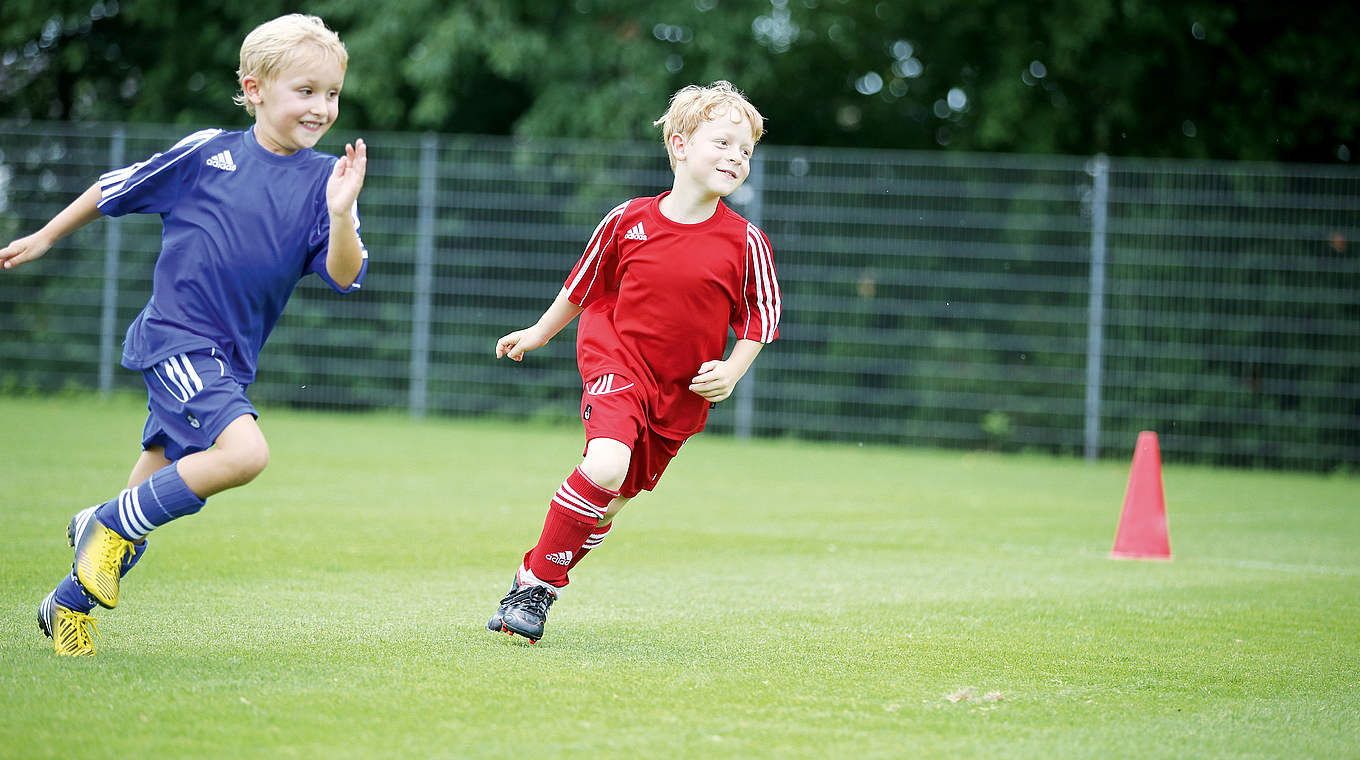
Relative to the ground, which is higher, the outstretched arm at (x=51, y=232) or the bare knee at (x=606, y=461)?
the outstretched arm at (x=51, y=232)

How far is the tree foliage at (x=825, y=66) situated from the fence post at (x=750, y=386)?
4.80 feet

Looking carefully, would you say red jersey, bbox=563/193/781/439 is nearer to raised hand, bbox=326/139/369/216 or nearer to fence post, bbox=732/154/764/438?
raised hand, bbox=326/139/369/216

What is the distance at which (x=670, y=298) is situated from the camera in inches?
169

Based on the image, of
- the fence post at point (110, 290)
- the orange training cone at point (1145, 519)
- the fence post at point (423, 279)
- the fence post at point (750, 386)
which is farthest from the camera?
the fence post at point (110, 290)

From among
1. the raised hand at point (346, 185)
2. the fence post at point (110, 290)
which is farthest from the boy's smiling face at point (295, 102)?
the fence post at point (110, 290)

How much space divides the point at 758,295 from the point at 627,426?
1.93 ft

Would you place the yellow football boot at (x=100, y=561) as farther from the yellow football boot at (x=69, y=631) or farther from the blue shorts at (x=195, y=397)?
the blue shorts at (x=195, y=397)

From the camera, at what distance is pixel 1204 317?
12.9 m

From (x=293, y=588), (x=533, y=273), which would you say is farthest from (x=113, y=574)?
(x=533, y=273)

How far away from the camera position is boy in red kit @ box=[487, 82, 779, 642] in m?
4.21

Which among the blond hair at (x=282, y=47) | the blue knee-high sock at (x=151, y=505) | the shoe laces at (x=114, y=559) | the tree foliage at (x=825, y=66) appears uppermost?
the tree foliage at (x=825, y=66)

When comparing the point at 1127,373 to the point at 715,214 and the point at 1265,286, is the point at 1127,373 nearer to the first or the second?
the point at 1265,286

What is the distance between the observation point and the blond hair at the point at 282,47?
3908 millimetres

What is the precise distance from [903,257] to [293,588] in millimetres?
9210
